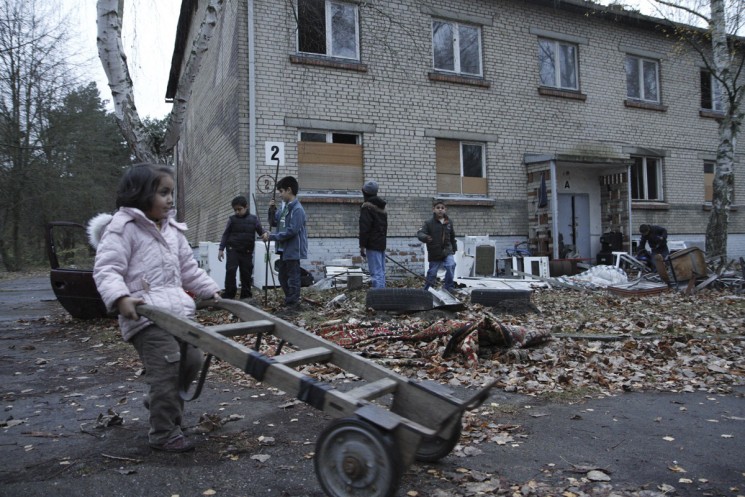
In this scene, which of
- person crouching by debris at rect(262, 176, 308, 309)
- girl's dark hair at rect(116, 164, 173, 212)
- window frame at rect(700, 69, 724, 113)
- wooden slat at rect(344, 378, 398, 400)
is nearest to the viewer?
wooden slat at rect(344, 378, 398, 400)

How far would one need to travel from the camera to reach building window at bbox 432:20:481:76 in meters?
14.1

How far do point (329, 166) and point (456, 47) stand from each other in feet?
15.9

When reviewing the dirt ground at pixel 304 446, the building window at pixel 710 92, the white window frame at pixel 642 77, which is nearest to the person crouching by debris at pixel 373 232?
the dirt ground at pixel 304 446

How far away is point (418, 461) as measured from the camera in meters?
2.96

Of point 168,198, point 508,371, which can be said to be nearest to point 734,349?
point 508,371

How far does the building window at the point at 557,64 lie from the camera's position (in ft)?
50.8

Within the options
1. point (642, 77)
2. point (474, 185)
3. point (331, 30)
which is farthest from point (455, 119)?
point (642, 77)

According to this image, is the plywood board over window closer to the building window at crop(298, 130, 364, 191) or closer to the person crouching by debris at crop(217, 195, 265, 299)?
the building window at crop(298, 130, 364, 191)

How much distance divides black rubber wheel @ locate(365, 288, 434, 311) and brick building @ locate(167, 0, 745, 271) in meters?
4.79

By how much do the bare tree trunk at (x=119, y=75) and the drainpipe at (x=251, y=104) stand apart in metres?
3.03

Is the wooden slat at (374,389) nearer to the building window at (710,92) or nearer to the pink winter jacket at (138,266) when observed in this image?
the pink winter jacket at (138,266)

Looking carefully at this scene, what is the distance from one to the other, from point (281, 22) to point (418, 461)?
11.4 metres

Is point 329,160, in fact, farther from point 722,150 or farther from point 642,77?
point 642,77

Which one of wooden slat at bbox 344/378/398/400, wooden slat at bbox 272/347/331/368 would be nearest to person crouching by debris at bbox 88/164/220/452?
wooden slat at bbox 272/347/331/368
